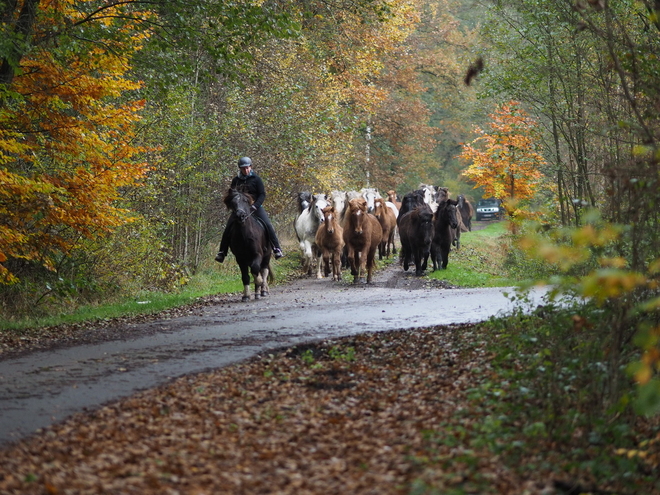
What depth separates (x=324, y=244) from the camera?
2606 centimetres

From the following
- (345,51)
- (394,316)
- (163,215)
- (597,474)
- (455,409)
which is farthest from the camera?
(345,51)

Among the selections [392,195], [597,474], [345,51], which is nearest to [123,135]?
[345,51]

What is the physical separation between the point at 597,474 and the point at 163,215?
59.4 ft

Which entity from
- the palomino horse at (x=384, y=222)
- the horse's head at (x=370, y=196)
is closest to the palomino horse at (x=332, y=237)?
the palomino horse at (x=384, y=222)

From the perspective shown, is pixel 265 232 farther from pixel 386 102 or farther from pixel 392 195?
pixel 386 102

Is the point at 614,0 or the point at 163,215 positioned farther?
the point at 163,215

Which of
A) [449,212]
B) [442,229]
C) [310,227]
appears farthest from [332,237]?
[449,212]

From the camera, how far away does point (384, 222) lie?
34188 mm

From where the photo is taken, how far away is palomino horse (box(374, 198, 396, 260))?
32.5m

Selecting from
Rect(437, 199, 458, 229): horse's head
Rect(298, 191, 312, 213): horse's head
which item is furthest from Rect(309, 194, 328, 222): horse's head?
Rect(437, 199, 458, 229): horse's head

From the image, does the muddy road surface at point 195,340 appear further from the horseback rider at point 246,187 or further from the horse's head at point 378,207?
the horse's head at point 378,207

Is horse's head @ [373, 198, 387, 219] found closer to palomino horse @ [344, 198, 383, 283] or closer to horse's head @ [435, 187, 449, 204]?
horse's head @ [435, 187, 449, 204]

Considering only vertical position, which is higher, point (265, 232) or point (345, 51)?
point (345, 51)

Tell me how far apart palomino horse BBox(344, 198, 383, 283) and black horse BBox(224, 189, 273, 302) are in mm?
4056
